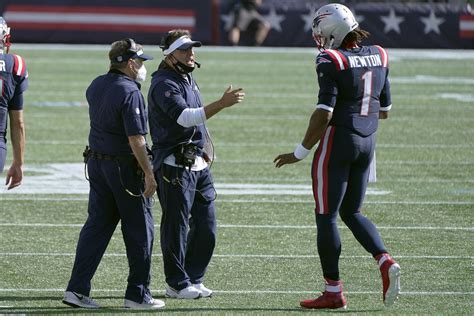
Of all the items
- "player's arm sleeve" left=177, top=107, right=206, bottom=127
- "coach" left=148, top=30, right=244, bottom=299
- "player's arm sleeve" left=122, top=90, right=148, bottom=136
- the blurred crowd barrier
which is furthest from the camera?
the blurred crowd barrier

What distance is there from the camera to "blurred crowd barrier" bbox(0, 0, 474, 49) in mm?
29391

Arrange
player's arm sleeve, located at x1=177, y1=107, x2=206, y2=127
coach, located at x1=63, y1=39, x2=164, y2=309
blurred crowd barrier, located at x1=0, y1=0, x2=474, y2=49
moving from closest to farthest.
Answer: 1. coach, located at x1=63, y1=39, x2=164, y2=309
2. player's arm sleeve, located at x1=177, y1=107, x2=206, y2=127
3. blurred crowd barrier, located at x1=0, y1=0, x2=474, y2=49

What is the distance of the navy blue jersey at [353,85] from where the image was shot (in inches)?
306

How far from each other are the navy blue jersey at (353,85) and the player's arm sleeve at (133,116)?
1103 mm

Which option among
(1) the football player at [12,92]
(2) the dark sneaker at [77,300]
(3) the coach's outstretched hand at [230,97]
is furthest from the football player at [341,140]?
(1) the football player at [12,92]

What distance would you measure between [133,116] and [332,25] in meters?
1.41

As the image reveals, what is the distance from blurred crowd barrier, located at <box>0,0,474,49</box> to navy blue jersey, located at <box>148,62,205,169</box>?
70.3 feet

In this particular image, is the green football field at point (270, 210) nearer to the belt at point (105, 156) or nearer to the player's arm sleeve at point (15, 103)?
the belt at point (105, 156)

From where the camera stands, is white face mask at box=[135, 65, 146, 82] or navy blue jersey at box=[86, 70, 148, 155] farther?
white face mask at box=[135, 65, 146, 82]

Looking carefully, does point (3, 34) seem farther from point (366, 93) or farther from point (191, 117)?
point (366, 93)

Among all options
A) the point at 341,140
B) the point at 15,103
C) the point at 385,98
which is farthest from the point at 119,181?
the point at 385,98

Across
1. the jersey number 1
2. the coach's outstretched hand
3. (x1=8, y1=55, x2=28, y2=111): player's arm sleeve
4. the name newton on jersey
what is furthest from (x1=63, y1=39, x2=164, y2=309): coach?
the jersey number 1

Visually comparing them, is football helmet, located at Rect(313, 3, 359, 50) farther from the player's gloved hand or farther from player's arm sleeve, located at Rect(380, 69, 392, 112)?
the player's gloved hand

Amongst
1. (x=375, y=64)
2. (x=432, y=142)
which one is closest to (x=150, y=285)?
(x=375, y=64)
